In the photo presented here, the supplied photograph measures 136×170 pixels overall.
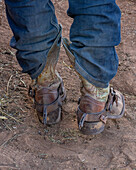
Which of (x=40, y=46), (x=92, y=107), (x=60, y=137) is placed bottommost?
(x=60, y=137)

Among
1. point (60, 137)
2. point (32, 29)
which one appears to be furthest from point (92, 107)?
point (32, 29)

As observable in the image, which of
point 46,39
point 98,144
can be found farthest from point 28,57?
point 98,144

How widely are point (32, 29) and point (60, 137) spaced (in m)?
0.66

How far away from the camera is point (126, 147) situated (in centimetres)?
148

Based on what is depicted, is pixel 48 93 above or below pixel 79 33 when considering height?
below

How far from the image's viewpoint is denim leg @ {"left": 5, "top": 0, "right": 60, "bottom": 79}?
1.28 meters

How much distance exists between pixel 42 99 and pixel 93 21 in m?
0.57

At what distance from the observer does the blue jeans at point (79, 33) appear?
1263 millimetres

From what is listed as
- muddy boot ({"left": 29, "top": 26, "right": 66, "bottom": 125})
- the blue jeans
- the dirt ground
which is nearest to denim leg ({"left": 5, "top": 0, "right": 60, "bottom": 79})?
the blue jeans

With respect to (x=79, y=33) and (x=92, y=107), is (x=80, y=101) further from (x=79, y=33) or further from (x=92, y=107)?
(x=79, y=33)

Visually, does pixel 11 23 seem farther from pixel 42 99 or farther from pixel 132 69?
pixel 132 69

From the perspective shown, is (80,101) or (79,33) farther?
(80,101)

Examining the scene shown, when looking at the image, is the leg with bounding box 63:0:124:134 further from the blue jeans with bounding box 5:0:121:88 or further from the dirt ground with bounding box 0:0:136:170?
the dirt ground with bounding box 0:0:136:170

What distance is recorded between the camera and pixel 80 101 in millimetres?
1546
